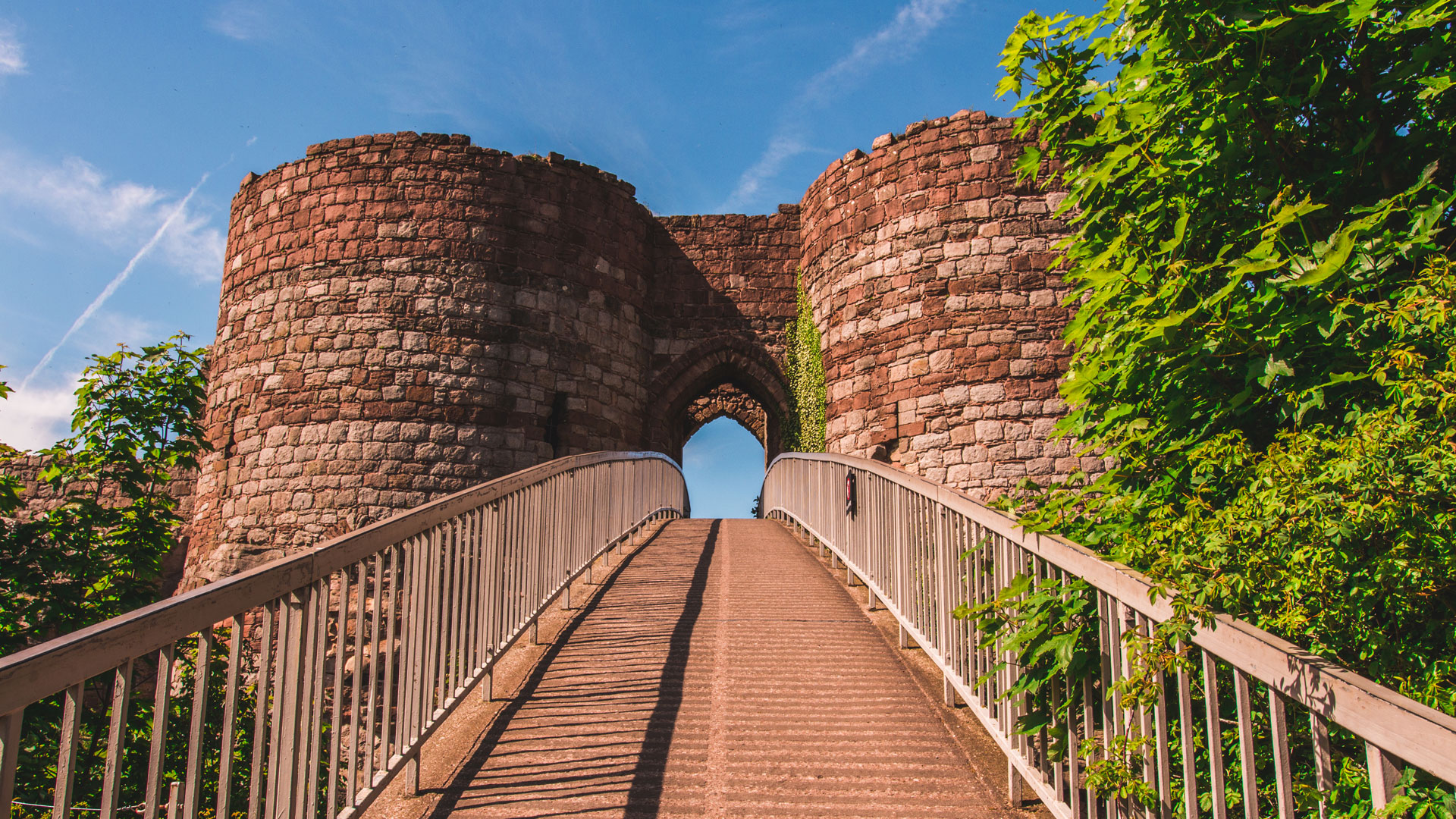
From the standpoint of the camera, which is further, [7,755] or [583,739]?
[583,739]

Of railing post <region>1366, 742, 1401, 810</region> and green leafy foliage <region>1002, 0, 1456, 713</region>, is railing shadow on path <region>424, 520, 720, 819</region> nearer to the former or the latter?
green leafy foliage <region>1002, 0, 1456, 713</region>

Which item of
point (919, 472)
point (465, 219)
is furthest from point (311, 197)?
point (919, 472)

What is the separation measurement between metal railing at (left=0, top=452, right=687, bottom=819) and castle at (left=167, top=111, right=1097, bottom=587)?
5.44 metres

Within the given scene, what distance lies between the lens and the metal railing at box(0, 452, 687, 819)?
167 cm

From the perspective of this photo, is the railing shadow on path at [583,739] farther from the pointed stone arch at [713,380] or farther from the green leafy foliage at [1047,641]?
the pointed stone arch at [713,380]

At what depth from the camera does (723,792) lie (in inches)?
119

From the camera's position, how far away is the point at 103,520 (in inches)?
240

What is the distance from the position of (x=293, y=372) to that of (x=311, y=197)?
2632 millimetres

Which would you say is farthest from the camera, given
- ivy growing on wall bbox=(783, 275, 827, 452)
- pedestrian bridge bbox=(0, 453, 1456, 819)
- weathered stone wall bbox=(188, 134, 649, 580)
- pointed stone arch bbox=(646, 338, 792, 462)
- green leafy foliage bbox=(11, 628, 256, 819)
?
pointed stone arch bbox=(646, 338, 792, 462)

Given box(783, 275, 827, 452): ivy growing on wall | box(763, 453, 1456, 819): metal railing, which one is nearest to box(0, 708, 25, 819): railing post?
box(763, 453, 1456, 819): metal railing

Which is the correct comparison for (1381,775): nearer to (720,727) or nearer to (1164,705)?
(1164,705)

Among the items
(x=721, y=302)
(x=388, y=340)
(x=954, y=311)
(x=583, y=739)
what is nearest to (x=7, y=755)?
(x=583, y=739)

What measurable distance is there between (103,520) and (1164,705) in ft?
22.7

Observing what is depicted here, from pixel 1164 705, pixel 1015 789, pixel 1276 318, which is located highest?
pixel 1276 318
